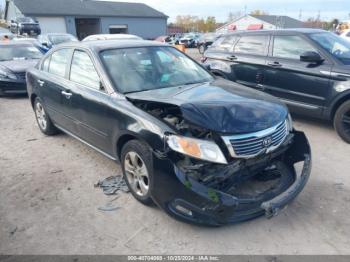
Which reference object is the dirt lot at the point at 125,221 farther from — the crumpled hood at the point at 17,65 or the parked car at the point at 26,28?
the parked car at the point at 26,28

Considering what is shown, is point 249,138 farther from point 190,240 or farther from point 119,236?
point 119,236

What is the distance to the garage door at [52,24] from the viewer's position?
37031 mm

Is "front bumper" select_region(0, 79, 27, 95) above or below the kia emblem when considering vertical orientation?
below

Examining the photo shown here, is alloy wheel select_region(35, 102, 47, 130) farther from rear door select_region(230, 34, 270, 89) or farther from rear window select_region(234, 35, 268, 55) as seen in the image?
rear window select_region(234, 35, 268, 55)

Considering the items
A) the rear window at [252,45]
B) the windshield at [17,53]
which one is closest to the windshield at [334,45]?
the rear window at [252,45]

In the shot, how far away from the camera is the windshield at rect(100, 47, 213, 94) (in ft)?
12.3

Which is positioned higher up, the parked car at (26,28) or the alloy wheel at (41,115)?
the parked car at (26,28)

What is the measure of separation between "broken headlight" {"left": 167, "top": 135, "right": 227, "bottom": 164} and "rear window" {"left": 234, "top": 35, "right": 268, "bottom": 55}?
13.1 ft

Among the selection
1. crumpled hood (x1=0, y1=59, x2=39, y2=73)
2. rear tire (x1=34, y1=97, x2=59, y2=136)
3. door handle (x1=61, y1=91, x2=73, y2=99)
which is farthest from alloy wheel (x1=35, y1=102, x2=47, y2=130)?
crumpled hood (x1=0, y1=59, x2=39, y2=73)

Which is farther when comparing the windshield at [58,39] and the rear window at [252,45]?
the windshield at [58,39]

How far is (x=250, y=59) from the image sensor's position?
20.6ft

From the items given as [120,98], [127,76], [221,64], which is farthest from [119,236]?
[221,64]

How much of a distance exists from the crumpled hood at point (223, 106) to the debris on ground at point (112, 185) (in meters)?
1.14

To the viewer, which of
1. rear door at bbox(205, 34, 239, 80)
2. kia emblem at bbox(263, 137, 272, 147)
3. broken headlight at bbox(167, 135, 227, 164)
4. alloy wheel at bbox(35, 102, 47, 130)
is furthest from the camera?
rear door at bbox(205, 34, 239, 80)
